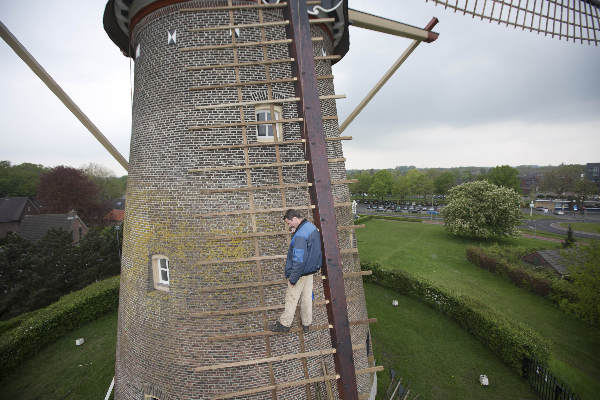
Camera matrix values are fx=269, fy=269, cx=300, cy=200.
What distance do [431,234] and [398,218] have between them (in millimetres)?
12293

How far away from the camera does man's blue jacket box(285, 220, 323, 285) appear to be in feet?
10.9

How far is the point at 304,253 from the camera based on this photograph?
3.31m

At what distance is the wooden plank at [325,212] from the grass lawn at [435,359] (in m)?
7.59

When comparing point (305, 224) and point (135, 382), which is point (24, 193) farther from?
point (305, 224)

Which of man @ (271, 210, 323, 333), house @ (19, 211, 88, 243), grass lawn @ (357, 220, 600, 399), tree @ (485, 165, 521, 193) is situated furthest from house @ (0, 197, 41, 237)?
tree @ (485, 165, 521, 193)

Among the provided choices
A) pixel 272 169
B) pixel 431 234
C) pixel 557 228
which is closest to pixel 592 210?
pixel 557 228

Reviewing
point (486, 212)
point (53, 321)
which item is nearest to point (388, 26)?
point (53, 321)

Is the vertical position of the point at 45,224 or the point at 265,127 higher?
the point at 265,127

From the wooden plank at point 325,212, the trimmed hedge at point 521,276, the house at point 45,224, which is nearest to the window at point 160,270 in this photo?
the wooden plank at point 325,212

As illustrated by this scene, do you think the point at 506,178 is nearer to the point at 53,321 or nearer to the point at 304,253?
the point at 304,253

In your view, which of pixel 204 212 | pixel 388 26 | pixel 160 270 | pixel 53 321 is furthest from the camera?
pixel 53 321

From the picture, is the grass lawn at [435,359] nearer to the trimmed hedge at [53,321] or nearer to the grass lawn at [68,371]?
the grass lawn at [68,371]

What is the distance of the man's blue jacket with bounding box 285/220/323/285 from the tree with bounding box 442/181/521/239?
32.7 m

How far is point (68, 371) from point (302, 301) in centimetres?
1299
